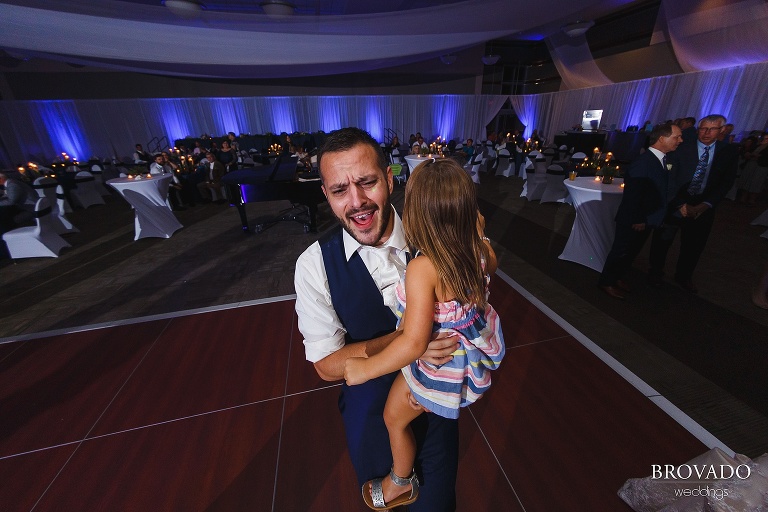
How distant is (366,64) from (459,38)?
193 inches

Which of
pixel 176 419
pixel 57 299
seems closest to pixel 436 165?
pixel 176 419

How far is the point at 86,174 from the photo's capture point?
774 cm

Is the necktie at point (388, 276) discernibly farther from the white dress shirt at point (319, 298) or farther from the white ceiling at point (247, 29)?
the white ceiling at point (247, 29)

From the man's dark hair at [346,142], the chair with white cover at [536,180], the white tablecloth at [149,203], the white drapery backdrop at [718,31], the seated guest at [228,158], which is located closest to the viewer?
the man's dark hair at [346,142]

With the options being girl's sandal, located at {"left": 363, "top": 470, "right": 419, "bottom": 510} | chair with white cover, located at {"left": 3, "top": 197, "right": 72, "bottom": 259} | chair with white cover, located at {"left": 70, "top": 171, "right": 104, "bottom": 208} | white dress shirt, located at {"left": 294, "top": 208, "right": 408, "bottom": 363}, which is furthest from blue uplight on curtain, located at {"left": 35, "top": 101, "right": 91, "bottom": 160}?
girl's sandal, located at {"left": 363, "top": 470, "right": 419, "bottom": 510}

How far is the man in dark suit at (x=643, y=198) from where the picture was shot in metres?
2.57

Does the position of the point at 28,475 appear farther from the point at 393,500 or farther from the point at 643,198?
the point at 643,198

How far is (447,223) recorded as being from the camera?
883 mm

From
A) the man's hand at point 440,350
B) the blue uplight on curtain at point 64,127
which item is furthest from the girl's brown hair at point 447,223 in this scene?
the blue uplight on curtain at point 64,127

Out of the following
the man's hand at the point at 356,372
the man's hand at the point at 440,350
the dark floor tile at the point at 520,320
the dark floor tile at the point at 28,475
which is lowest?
the dark floor tile at the point at 28,475

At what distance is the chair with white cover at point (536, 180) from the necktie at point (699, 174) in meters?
3.96

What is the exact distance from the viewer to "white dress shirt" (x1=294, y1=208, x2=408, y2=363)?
101 cm

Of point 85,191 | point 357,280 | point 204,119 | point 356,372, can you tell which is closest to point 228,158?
point 85,191

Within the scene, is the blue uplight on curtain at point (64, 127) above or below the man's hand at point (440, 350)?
above
